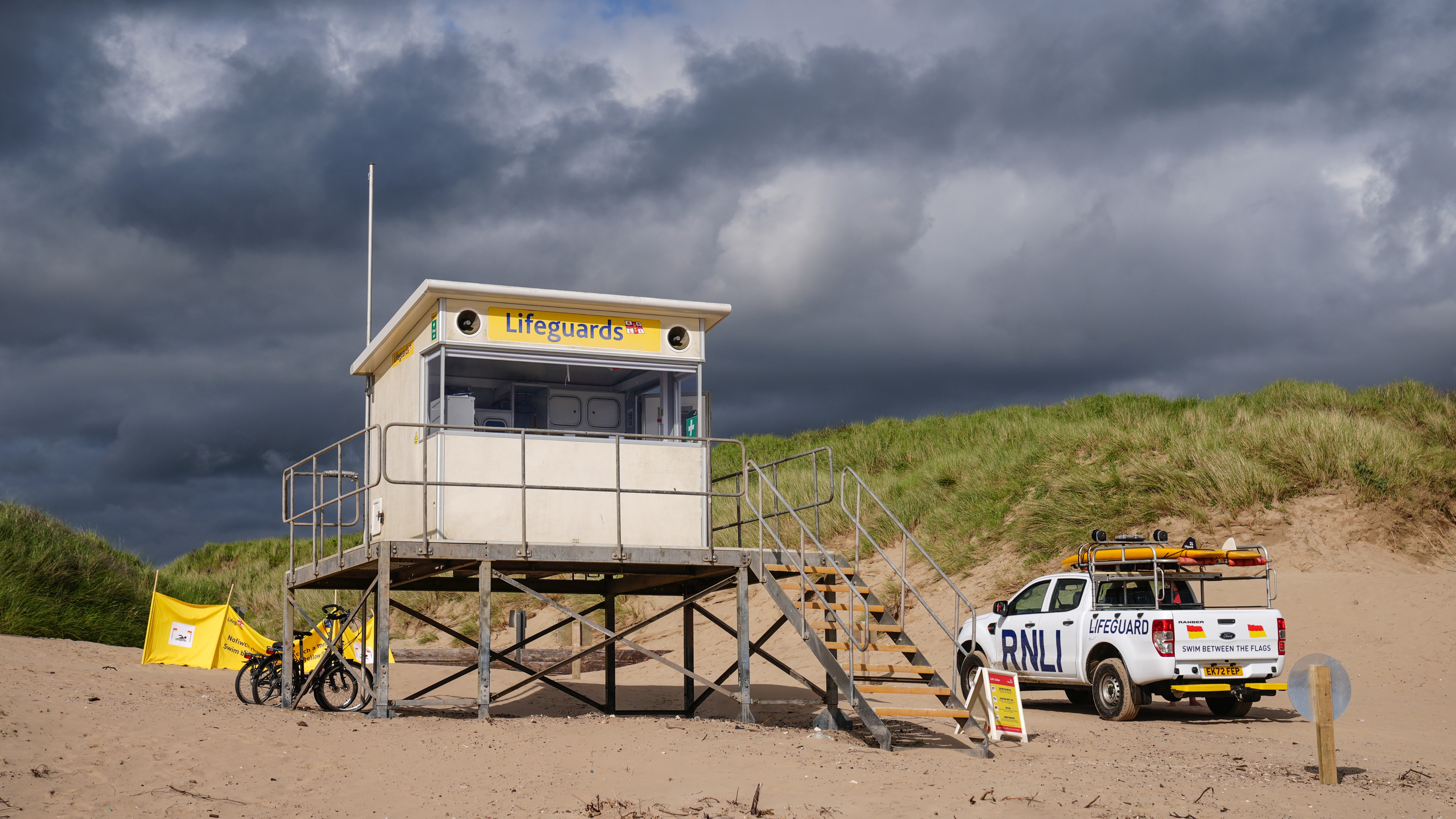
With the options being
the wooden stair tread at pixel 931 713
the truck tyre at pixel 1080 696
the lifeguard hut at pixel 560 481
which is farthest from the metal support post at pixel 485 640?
the truck tyre at pixel 1080 696

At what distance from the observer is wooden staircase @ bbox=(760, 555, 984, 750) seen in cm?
1179

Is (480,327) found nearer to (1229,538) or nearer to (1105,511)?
(1229,538)

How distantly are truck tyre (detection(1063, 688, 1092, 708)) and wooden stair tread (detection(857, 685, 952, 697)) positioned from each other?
14.2 ft

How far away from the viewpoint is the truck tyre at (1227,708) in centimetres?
1495

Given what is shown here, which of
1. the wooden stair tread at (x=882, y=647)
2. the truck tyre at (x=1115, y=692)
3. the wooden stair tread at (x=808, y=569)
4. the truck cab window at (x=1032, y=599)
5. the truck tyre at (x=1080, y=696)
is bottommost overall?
the truck tyre at (x=1080, y=696)

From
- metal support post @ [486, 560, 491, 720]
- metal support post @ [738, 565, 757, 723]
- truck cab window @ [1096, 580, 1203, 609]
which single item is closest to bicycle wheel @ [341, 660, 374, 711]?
metal support post @ [486, 560, 491, 720]

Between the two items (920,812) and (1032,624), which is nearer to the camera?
(920,812)

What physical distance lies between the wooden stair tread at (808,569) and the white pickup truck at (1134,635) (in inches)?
68.0

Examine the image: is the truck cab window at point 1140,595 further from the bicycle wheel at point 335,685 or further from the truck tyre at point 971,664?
the bicycle wheel at point 335,685

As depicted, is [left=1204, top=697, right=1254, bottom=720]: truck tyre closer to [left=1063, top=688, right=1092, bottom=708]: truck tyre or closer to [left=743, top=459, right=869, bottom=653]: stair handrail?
[left=1063, top=688, right=1092, bottom=708]: truck tyre

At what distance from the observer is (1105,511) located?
2380cm

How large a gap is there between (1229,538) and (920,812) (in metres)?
7.56

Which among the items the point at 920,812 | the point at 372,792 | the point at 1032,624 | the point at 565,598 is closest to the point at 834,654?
the point at 1032,624

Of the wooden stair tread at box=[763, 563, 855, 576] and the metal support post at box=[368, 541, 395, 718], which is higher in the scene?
the wooden stair tread at box=[763, 563, 855, 576]
